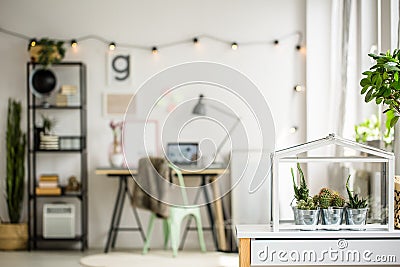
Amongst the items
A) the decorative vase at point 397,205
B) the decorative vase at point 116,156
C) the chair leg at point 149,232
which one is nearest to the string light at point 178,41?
the decorative vase at point 116,156

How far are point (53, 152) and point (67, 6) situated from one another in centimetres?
136

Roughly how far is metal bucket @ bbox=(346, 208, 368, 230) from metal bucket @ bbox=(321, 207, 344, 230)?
0.04 meters

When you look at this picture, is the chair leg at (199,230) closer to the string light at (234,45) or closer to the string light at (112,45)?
the string light at (234,45)

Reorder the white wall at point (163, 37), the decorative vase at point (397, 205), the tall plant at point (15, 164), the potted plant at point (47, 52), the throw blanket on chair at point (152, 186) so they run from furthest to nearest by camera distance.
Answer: the white wall at point (163, 37) → the tall plant at point (15, 164) → the potted plant at point (47, 52) → the throw blanket on chair at point (152, 186) → the decorative vase at point (397, 205)

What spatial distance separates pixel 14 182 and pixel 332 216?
4043 mm

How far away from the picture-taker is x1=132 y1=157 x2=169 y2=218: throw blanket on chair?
21.0 ft

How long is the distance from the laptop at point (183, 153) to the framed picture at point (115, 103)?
527mm

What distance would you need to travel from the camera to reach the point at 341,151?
632cm

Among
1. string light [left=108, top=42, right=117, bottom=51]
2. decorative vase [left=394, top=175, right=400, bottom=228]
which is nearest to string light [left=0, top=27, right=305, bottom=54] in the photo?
string light [left=108, top=42, right=117, bottom=51]

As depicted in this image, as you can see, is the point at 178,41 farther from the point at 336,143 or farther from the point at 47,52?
the point at 336,143

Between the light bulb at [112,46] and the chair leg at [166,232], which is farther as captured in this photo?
the light bulb at [112,46]

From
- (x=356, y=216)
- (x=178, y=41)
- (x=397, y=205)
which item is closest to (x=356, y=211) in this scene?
(x=356, y=216)

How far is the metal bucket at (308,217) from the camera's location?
373 centimetres

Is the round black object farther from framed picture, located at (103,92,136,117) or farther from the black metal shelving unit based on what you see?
framed picture, located at (103,92,136,117)
